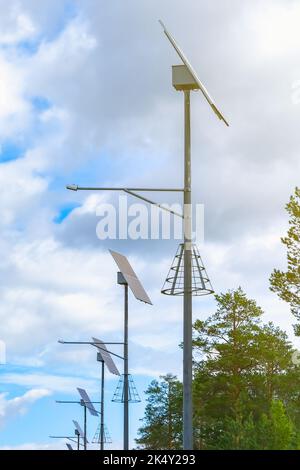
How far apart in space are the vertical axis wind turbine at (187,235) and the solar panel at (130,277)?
12.2 m

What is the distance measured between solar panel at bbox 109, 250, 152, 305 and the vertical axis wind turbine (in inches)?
482

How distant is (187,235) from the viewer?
63.0 ft

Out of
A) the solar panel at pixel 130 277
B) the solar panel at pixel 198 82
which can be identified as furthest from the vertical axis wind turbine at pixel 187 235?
the solar panel at pixel 130 277

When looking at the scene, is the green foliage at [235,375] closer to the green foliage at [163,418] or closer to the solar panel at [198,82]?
the green foliage at [163,418]

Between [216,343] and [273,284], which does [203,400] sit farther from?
[273,284]

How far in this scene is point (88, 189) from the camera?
21.7 metres

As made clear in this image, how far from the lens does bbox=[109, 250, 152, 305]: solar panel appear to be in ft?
105

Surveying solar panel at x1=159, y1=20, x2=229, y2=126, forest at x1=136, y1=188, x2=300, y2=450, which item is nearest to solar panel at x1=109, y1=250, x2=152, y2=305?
solar panel at x1=159, y1=20, x2=229, y2=126

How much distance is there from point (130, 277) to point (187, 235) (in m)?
15.7

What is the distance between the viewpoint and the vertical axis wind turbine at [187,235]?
1781 centimetres
